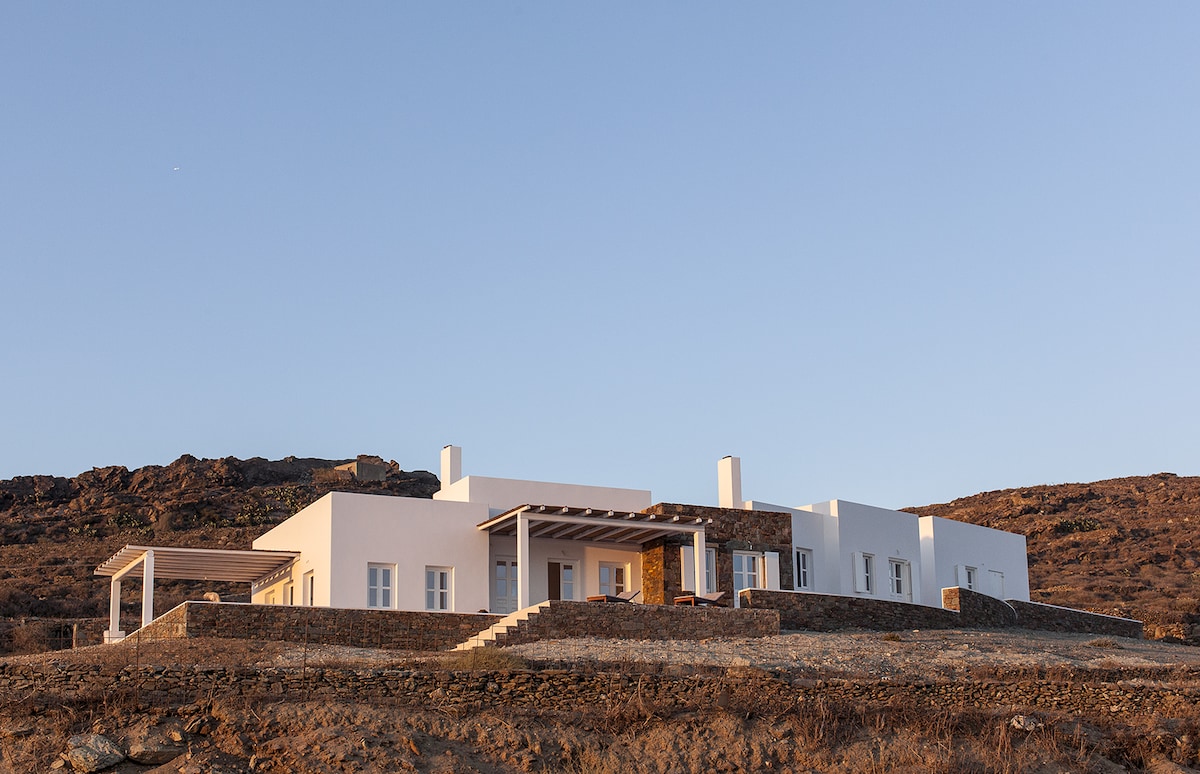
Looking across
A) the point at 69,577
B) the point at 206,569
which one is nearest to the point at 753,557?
the point at 206,569

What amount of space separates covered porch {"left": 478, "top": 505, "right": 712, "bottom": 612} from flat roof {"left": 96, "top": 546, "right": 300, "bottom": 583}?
4997mm

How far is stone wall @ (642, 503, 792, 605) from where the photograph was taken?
29172mm

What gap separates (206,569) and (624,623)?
36.0ft

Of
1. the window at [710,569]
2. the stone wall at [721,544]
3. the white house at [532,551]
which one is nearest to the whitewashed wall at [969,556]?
the white house at [532,551]

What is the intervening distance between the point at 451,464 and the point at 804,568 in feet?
29.5

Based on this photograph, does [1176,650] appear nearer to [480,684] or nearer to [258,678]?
[480,684]

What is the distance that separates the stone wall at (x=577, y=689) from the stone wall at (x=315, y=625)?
4681 mm

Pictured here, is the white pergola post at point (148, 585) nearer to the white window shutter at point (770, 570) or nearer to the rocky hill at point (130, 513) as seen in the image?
the rocky hill at point (130, 513)

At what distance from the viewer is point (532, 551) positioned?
29000mm

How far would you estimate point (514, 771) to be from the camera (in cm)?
1611

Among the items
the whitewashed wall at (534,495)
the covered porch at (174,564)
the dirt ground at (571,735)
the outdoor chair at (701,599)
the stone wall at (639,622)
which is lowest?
the dirt ground at (571,735)

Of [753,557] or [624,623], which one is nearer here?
[624,623]

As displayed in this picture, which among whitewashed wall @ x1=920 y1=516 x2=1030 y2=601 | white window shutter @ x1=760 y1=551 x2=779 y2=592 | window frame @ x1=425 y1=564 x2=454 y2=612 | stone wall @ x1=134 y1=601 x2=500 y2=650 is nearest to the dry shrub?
stone wall @ x1=134 y1=601 x2=500 y2=650

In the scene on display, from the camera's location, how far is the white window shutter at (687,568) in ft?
95.9
